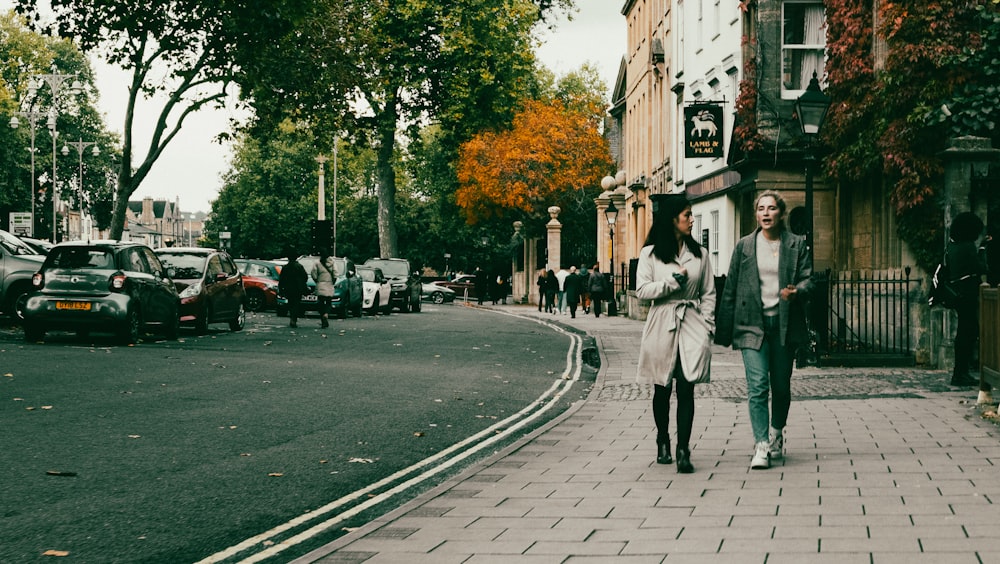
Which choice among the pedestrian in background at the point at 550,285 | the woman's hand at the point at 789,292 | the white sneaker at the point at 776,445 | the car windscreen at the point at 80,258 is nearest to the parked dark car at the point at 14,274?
the car windscreen at the point at 80,258

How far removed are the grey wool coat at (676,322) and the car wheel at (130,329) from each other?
42.7 feet

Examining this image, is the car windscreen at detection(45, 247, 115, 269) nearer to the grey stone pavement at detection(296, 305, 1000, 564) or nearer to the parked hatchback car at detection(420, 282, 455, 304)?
the grey stone pavement at detection(296, 305, 1000, 564)

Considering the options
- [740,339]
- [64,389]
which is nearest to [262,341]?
[64,389]

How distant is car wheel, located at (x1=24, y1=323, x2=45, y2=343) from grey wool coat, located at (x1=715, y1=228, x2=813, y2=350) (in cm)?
1382

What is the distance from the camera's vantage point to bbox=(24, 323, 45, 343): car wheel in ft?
62.5

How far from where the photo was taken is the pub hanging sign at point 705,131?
2852 cm

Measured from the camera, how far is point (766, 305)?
8180mm

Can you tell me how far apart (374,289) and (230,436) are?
2761cm

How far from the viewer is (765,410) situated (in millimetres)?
8203

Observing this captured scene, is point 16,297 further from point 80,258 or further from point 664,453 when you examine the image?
point 664,453

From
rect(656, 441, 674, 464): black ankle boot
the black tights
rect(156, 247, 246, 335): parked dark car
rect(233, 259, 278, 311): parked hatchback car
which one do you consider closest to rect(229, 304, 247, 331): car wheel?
rect(156, 247, 246, 335): parked dark car

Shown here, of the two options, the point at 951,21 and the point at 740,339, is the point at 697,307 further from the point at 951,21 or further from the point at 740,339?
the point at 951,21

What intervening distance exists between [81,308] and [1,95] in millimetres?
46667

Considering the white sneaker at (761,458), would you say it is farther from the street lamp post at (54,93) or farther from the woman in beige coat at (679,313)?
the street lamp post at (54,93)
